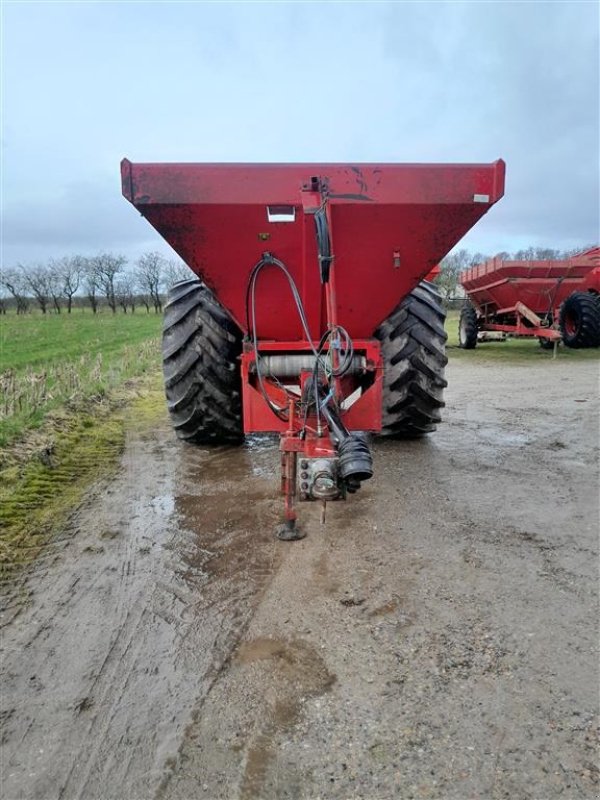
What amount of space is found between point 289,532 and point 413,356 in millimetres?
1874

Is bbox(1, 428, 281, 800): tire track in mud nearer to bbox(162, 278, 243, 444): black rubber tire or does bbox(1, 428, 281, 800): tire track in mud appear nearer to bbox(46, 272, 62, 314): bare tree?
bbox(162, 278, 243, 444): black rubber tire

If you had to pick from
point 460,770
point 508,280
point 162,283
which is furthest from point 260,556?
point 162,283

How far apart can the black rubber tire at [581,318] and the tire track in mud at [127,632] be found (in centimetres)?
913

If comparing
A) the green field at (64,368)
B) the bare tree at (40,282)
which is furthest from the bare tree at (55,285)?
the green field at (64,368)

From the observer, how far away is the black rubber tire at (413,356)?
14.5ft

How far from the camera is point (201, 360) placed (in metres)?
4.31

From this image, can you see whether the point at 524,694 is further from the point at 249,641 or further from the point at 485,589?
the point at 249,641

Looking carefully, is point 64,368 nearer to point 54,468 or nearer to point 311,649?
point 54,468

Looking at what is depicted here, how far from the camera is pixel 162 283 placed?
82.4 m

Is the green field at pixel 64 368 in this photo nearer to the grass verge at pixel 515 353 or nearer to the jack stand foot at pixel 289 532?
the grass verge at pixel 515 353

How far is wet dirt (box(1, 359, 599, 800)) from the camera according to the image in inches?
66.2

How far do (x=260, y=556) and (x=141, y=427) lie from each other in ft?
10.6

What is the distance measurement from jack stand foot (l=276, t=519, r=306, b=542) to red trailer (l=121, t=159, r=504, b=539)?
0.09 ft

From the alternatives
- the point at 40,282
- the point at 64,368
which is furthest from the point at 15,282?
the point at 64,368
